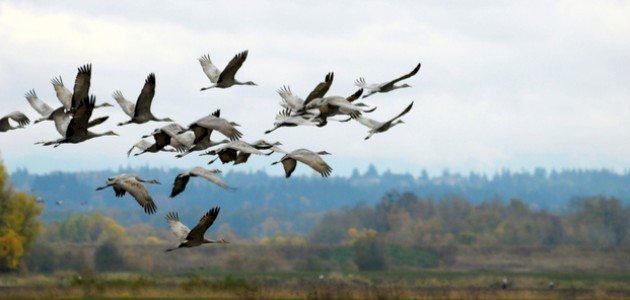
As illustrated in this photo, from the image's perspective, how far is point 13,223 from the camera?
8575cm

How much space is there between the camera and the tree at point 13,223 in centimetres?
8388

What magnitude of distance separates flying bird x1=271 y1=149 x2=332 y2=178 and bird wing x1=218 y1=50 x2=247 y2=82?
6.73 feet

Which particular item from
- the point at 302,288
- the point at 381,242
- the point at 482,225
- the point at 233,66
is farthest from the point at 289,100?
the point at 482,225

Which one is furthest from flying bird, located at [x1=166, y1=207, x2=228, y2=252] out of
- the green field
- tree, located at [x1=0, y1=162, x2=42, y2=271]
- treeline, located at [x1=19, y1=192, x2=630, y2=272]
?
treeline, located at [x1=19, y1=192, x2=630, y2=272]

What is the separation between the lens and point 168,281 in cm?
7275

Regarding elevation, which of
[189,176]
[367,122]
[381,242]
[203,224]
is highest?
[381,242]

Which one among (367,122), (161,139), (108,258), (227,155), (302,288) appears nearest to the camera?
(161,139)

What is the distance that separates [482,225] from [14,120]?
457 ft

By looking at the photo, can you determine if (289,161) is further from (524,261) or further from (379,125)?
(524,261)

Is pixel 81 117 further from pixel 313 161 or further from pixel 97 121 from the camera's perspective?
pixel 313 161

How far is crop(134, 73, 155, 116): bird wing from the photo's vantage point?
61.0 ft

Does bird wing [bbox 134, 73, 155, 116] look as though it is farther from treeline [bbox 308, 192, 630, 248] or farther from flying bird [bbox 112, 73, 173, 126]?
treeline [bbox 308, 192, 630, 248]

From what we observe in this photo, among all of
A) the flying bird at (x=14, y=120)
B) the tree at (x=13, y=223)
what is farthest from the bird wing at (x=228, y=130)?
the tree at (x=13, y=223)

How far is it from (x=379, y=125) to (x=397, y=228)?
135m
